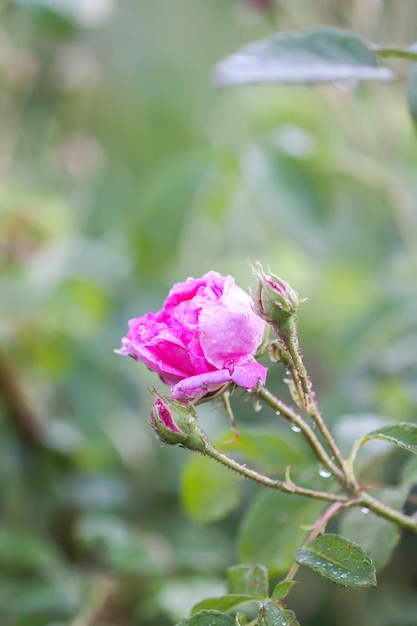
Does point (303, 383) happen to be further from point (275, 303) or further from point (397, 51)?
point (397, 51)

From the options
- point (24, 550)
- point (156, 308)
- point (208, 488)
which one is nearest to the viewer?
point (208, 488)

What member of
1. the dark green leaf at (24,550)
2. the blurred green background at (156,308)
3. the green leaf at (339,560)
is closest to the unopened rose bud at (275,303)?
the green leaf at (339,560)

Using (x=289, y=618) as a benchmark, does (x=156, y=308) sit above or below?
above

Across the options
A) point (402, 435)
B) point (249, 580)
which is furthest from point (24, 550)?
point (402, 435)

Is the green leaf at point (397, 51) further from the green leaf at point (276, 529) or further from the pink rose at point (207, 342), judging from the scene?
the green leaf at point (276, 529)

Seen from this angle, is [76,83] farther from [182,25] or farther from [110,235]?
[182,25]

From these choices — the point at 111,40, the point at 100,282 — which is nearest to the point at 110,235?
the point at 100,282
